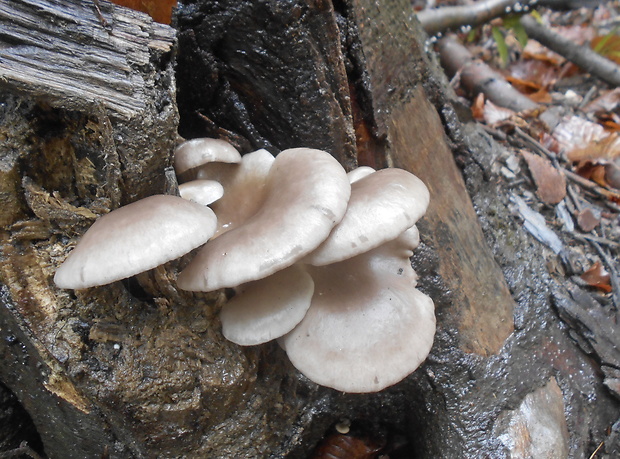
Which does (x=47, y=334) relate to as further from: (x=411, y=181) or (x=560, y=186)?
(x=560, y=186)

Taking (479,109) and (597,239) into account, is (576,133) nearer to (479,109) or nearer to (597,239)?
(479,109)

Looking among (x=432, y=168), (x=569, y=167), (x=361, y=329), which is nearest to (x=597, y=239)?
(x=569, y=167)

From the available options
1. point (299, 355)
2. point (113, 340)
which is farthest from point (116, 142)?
point (299, 355)

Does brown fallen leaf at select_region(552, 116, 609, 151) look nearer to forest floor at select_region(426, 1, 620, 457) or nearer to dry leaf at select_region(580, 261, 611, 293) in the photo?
forest floor at select_region(426, 1, 620, 457)

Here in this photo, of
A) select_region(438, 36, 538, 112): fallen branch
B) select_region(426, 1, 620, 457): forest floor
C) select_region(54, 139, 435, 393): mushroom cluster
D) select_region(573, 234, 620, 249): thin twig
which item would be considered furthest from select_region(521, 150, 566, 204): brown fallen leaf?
select_region(54, 139, 435, 393): mushroom cluster

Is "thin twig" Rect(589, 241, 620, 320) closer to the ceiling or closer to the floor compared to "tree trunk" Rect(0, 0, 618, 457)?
closer to the floor

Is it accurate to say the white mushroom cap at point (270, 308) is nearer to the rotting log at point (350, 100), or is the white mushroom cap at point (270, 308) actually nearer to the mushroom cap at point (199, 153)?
the mushroom cap at point (199, 153)
